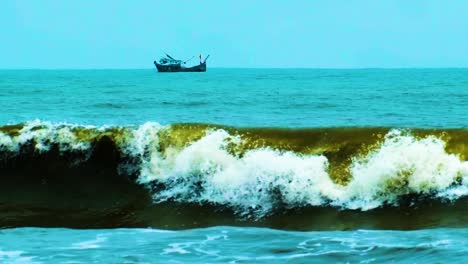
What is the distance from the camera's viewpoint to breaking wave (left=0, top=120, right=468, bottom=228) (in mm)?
13469

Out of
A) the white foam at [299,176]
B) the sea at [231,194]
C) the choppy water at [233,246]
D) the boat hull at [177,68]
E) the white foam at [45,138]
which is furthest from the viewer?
the boat hull at [177,68]

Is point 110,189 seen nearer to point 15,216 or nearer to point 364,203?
point 15,216

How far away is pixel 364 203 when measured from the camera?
518 inches

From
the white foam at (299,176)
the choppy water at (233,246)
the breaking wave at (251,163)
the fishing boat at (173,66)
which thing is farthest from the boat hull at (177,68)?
the choppy water at (233,246)

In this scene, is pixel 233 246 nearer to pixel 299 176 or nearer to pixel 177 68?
pixel 299 176

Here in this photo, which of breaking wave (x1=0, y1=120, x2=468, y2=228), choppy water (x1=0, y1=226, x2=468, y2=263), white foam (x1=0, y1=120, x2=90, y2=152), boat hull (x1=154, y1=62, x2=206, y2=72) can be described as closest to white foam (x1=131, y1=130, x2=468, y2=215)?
breaking wave (x1=0, y1=120, x2=468, y2=228)

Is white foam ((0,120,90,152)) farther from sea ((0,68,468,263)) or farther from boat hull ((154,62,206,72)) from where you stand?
boat hull ((154,62,206,72))

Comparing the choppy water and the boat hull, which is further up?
the boat hull

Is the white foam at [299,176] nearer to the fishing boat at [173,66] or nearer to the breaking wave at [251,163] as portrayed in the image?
the breaking wave at [251,163]

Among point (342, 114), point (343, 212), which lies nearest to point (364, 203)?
point (343, 212)

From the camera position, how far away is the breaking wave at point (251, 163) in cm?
1347

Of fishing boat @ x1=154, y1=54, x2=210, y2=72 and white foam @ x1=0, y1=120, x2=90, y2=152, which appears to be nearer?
white foam @ x1=0, y1=120, x2=90, y2=152

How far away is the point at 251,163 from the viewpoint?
1455 centimetres

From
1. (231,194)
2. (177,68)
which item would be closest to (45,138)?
(231,194)
